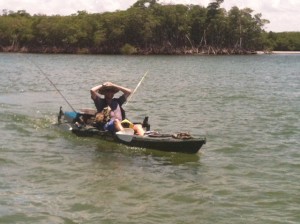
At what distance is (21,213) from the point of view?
30.3 feet

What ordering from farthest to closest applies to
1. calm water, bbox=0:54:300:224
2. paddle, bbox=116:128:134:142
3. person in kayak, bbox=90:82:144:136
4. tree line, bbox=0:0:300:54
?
tree line, bbox=0:0:300:54 < person in kayak, bbox=90:82:144:136 < paddle, bbox=116:128:134:142 < calm water, bbox=0:54:300:224

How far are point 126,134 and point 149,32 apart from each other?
111 metres

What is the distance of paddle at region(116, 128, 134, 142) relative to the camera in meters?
14.1

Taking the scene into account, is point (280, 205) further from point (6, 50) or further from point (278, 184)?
point (6, 50)

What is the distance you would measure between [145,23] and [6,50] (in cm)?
4018

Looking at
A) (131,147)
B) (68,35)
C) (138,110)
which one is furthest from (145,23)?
(131,147)

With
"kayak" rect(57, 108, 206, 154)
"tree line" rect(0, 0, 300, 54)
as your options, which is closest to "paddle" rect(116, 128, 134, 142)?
"kayak" rect(57, 108, 206, 154)

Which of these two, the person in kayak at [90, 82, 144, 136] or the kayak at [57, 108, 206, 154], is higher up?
the person in kayak at [90, 82, 144, 136]

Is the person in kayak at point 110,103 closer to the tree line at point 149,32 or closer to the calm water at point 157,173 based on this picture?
the calm water at point 157,173

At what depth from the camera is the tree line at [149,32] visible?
12506 cm

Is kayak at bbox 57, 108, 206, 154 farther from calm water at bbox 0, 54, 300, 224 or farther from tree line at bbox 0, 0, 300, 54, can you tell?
tree line at bbox 0, 0, 300, 54

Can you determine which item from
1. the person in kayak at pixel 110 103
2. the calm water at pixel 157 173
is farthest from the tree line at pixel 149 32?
the person in kayak at pixel 110 103

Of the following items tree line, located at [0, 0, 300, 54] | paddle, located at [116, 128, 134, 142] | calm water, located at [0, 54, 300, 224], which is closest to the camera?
calm water, located at [0, 54, 300, 224]

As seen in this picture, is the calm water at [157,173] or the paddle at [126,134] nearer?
the calm water at [157,173]
